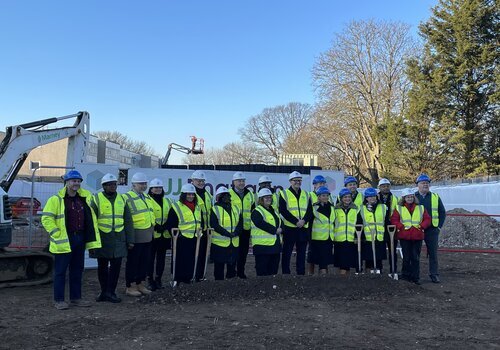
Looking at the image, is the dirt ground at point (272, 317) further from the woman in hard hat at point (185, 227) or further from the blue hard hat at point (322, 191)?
the blue hard hat at point (322, 191)

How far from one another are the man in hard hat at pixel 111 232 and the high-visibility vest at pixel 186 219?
2.79ft

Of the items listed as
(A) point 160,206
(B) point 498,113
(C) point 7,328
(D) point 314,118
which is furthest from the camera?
(D) point 314,118

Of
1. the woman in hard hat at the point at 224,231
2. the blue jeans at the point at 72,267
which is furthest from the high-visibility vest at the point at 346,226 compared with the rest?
the blue jeans at the point at 72,267

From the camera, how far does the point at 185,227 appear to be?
26.9 ft

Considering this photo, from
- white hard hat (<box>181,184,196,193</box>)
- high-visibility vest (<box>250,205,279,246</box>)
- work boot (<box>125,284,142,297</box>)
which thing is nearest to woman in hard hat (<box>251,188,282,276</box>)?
high-visibility vest (<box>250,205,279,246</box>)

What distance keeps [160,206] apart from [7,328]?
3063 millimetres

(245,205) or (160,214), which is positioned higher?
(245,205)

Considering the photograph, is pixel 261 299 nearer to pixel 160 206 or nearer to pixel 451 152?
pixel 160 206

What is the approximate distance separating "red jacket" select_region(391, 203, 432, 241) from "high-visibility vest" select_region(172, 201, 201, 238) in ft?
12.0

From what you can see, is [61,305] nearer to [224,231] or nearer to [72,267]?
[72,267]

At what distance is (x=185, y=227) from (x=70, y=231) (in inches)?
73.3

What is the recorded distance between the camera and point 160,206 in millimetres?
8438

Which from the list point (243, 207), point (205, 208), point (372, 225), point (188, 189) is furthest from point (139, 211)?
point (372, 225)

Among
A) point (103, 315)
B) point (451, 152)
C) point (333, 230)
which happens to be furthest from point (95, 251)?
point (451, 152)
